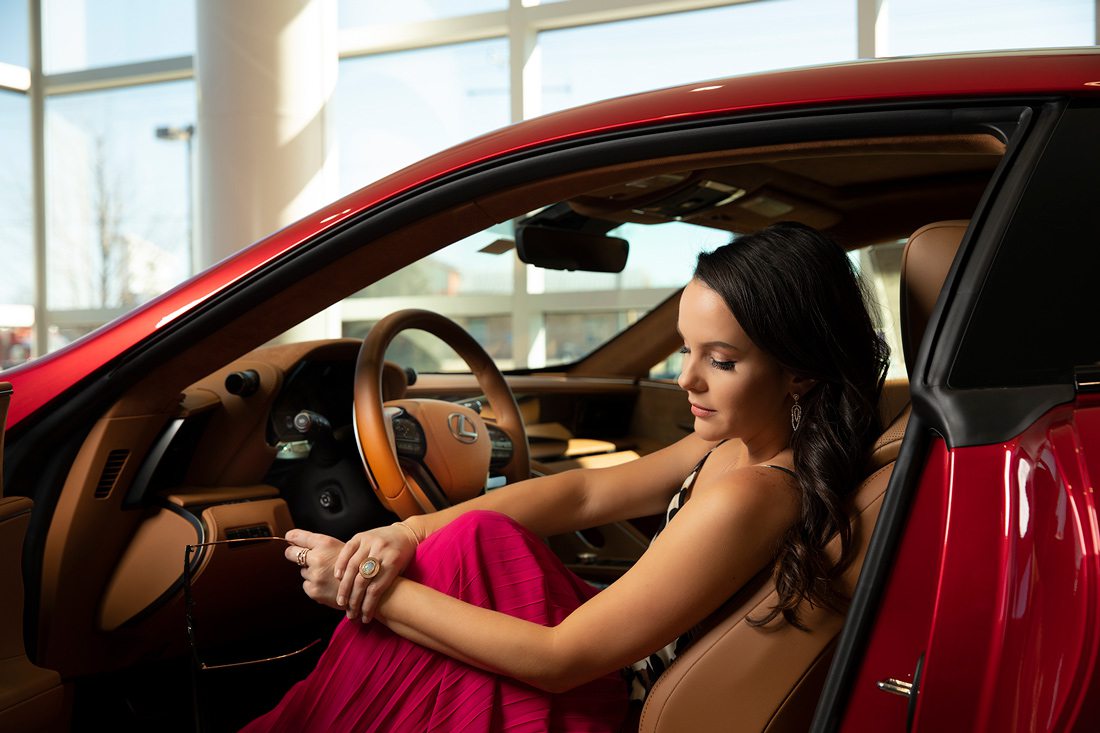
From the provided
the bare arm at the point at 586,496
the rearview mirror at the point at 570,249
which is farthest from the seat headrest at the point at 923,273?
the rearview mirror at the point at 570,249

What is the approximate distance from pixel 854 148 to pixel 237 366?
3.63 ft

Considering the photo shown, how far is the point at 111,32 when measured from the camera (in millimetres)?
7613

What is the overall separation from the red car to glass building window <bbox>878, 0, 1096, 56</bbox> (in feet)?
13.4

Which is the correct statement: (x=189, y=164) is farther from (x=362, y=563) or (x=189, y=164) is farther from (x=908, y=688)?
(x=908, y=688)

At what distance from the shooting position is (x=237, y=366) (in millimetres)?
1614

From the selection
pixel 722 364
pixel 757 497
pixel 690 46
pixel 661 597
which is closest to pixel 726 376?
pixel 722 364

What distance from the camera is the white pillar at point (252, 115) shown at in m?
5.57

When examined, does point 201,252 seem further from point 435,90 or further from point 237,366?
point 237,366

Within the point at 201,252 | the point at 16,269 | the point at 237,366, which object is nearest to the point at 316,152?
the point at 201,252

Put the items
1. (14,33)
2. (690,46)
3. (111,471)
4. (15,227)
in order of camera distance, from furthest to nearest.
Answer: (15,227) < (14,33) < (690,46) < (111,471)

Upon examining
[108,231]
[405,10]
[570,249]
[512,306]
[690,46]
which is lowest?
[570,249]

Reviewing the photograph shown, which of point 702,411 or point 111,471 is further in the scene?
point 111,471

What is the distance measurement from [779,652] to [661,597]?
0.41 feet

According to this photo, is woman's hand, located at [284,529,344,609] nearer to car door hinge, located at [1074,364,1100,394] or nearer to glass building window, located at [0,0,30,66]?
car door hinge, located at [1074,364,1100,394]
